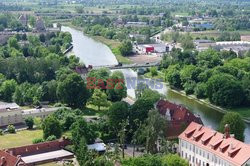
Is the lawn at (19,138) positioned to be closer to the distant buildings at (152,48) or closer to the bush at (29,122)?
the bush at (29,122)

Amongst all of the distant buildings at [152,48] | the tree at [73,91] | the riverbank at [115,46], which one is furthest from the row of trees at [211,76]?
the tree at [73,91]

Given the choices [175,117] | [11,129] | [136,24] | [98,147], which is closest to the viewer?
[98,147]

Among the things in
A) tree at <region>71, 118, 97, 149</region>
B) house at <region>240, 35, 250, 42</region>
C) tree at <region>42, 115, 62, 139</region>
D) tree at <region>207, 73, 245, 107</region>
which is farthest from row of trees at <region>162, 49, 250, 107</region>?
house at <region>240, 35, 250, 42</region>

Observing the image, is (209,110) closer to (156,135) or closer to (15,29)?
(156,135)

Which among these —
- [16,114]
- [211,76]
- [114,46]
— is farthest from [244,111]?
[114,46]

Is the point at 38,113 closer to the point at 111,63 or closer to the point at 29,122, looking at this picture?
the point at 29,122

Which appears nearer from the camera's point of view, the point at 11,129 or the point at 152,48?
the point at 11,129
